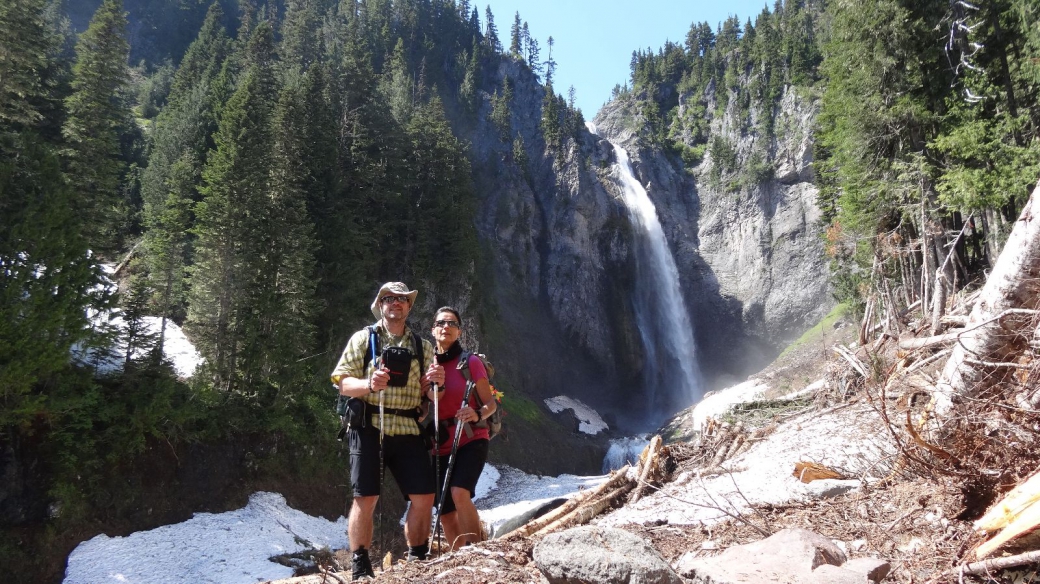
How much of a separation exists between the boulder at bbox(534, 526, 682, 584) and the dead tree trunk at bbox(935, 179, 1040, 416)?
2.02 metres

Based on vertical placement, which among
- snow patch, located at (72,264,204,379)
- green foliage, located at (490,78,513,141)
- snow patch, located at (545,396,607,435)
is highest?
green foliage, located at (490,78,513,141)

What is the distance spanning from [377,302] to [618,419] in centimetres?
3536

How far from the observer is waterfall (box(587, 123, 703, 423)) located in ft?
130

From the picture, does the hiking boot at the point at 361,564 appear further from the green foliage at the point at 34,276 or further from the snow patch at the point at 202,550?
the green foliage at the point at 34,276

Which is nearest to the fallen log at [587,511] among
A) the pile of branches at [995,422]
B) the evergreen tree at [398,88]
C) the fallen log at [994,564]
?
the pile of branches at [995,422]

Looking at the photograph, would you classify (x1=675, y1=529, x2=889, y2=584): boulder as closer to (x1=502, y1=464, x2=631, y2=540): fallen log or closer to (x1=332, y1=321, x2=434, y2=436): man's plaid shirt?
(x1=332, y1=321, x2=434, y2=436): man's plaid shirt

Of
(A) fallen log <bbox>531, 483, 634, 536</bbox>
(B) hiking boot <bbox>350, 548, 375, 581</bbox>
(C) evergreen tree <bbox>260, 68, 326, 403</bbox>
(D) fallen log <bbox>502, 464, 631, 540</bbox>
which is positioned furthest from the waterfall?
(B) hiking boot <bbox>350, 548, 375, 581</bbox>

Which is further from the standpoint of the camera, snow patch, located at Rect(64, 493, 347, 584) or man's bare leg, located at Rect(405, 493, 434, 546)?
snow patch, located at Rect(64, 493, 347, 584)

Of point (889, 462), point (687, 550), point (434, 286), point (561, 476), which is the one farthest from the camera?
point (434, 286)

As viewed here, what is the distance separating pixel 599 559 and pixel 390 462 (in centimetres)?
214

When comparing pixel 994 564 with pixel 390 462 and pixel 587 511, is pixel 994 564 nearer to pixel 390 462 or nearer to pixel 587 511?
pixel 390 462

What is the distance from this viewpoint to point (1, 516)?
11.5 meters

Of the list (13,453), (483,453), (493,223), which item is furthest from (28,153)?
(493,223)

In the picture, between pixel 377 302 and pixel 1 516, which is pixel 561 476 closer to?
pixel 1 516
